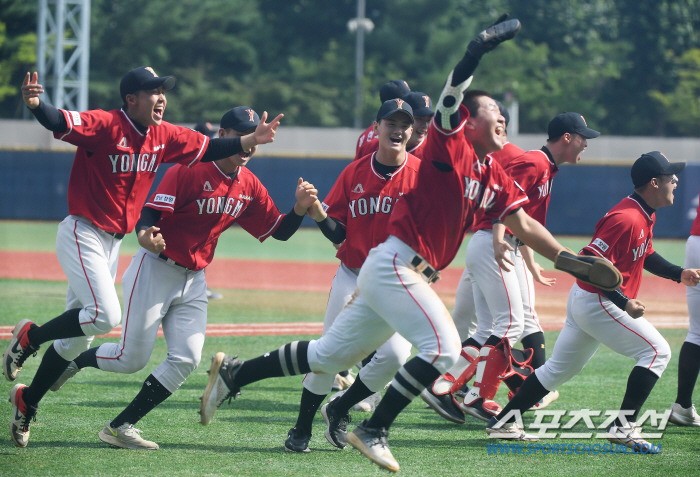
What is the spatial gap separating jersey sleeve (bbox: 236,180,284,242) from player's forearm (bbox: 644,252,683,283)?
264 cm

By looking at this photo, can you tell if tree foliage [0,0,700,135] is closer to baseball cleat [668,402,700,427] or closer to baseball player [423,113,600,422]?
baseball player [423,113,600,422]

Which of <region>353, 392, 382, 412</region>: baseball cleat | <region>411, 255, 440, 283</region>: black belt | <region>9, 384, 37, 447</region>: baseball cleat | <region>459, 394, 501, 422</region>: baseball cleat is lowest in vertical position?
<region>353, 392, 382, 412</region>: baseball cleat

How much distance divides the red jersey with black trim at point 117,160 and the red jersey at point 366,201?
3.40 ft

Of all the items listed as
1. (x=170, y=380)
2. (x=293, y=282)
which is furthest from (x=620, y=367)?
(x=293, y=282)

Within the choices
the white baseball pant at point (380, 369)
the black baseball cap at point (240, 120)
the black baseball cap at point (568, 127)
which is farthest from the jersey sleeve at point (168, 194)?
the black baseball cap at point (568, 127)

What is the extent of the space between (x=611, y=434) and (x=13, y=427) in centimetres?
378

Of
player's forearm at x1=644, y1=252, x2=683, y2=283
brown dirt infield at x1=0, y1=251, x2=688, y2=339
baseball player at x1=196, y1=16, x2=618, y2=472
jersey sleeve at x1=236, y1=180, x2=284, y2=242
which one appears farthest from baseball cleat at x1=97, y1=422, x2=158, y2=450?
brown dirt infield at x1=0, y1=251, x2=688, y2=339

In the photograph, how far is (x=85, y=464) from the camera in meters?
4.41

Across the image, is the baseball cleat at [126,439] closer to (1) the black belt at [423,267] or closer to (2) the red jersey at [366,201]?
(2) the red jersey at [366,201]

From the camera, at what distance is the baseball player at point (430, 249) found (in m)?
3.99

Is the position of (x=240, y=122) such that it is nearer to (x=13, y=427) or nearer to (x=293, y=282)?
(x=13, y=427)

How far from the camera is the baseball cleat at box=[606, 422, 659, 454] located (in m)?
5.01

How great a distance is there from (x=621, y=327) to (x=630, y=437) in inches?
28.0

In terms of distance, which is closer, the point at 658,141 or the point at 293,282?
the point at 293,282
